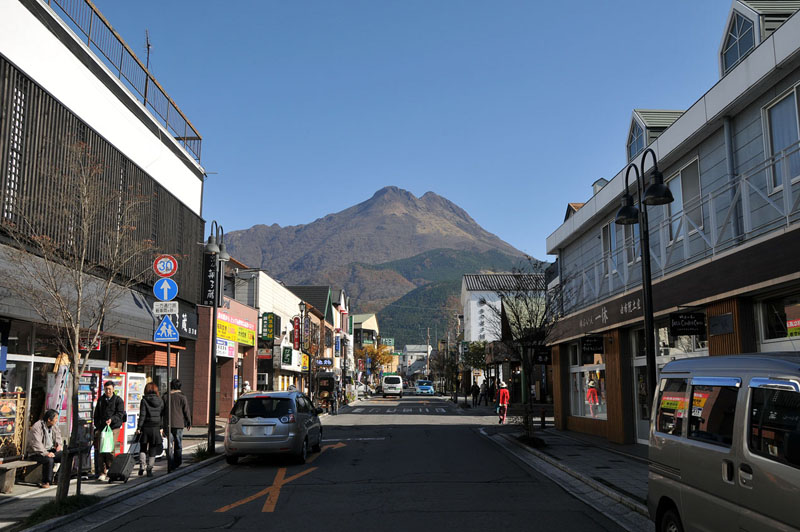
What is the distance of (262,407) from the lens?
613 inches

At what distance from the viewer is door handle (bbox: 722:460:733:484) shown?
5488 mm

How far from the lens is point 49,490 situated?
37.9 feet

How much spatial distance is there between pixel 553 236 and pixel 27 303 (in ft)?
68.8

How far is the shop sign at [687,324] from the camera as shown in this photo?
1341 centimetres

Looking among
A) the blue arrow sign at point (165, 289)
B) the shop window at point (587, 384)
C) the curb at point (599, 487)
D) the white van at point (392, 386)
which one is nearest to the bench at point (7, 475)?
the blue arrow sign at point (165, 289)

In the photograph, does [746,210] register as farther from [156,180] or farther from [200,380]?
[200,380]

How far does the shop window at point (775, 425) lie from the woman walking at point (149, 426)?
1117 centimetres

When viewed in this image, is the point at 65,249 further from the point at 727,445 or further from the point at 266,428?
the point at 727,445

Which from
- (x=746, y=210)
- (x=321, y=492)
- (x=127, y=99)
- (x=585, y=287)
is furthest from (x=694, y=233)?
(x=127, y=99)

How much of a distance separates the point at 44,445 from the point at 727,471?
430 inches

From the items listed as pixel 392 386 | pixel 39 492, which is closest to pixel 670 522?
pixel 39 492

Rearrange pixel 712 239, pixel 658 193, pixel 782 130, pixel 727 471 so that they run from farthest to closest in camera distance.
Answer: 1. pixel 712 239
2. pixel 782 130
3. pixel 658 193
4. pixel 727 471

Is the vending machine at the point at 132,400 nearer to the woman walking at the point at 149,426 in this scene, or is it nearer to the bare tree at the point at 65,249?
the bare tree at the point at 65,249

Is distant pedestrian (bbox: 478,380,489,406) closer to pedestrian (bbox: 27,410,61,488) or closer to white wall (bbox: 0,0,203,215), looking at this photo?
white wall (bbox: 0,0,203,215)
